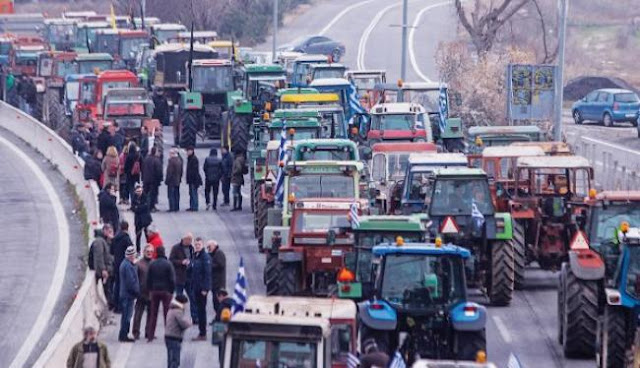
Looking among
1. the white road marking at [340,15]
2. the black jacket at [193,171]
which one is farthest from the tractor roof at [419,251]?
the white road marking at [340,15]

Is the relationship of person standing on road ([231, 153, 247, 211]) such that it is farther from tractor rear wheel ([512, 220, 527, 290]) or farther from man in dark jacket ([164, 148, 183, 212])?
tractor rear wheel ([512, 220, 527, 290])

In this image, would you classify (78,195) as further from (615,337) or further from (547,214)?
(615,337)

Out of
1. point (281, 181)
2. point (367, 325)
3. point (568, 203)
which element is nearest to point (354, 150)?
point (281, 181)

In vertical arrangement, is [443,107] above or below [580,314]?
above

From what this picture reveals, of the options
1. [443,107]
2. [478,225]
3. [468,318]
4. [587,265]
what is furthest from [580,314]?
[443,107]

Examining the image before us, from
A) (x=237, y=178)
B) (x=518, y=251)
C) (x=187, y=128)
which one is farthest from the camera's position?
(x=187, y=128)

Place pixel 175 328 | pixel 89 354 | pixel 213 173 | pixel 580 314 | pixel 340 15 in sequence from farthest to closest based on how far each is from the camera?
1. pixel 340 15
2. pixel 213 173
3. pixel 580 314
4. pixel 175 328
5. pixel 89 354

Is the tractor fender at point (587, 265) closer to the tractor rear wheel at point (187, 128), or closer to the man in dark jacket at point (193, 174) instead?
the man in dark jacket at point (193, 174)

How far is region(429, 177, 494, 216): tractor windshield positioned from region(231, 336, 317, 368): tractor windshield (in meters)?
10.7

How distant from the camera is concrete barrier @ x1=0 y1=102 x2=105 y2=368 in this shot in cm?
2184

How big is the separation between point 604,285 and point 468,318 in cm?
325

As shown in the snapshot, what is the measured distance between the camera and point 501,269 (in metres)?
25.9

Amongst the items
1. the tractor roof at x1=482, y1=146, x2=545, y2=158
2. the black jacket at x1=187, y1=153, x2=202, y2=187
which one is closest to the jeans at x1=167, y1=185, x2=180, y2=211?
the black jacket at x1=187, y1=153, x2=202, y2=187

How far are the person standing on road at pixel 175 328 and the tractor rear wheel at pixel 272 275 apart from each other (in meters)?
2.97
